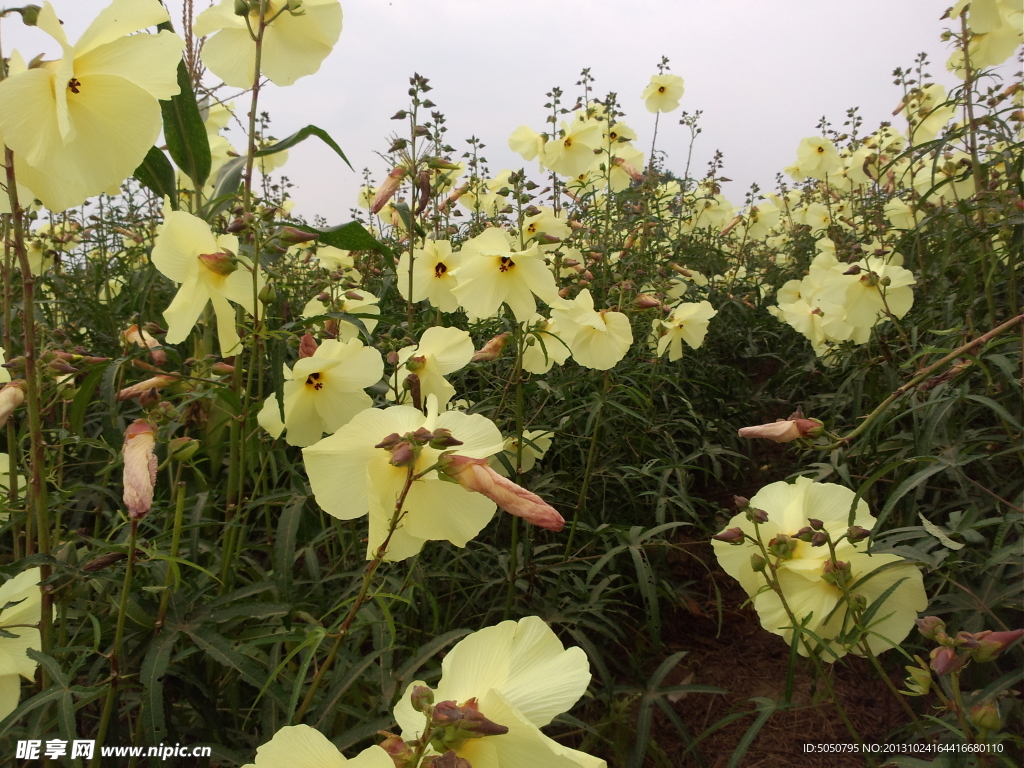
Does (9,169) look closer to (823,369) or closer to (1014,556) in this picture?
(1014,556)

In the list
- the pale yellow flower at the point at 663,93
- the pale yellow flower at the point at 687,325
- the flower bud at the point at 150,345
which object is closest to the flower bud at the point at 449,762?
the flower bud at the point at 150,345

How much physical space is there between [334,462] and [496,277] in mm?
1030

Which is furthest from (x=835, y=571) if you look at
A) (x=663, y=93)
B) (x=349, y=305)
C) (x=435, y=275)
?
(x=663, y=93)

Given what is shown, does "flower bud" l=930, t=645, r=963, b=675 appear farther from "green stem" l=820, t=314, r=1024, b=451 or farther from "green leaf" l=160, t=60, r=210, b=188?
"green leaf" l=160, t=60, r=210, b=188

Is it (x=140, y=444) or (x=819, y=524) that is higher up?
(x=140, y=444)

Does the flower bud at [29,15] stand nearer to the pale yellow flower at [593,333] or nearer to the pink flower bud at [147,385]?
the pink flower bud at [147,385]

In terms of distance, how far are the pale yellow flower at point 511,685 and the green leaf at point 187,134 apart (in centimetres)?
153

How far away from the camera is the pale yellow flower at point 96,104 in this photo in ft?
2.45

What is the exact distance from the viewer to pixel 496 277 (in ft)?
5.87

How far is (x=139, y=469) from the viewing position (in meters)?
0.84

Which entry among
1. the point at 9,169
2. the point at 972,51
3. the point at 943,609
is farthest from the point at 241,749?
the point at 972,51

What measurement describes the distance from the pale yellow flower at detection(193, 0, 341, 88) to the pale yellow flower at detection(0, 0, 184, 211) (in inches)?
23.6

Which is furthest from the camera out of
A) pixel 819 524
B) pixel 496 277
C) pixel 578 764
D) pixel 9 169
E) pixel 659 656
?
pixel 659 656

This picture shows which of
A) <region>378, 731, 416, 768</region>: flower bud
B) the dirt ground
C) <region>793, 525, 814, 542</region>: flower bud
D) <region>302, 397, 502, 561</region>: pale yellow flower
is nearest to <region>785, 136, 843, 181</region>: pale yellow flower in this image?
the dirt ground
